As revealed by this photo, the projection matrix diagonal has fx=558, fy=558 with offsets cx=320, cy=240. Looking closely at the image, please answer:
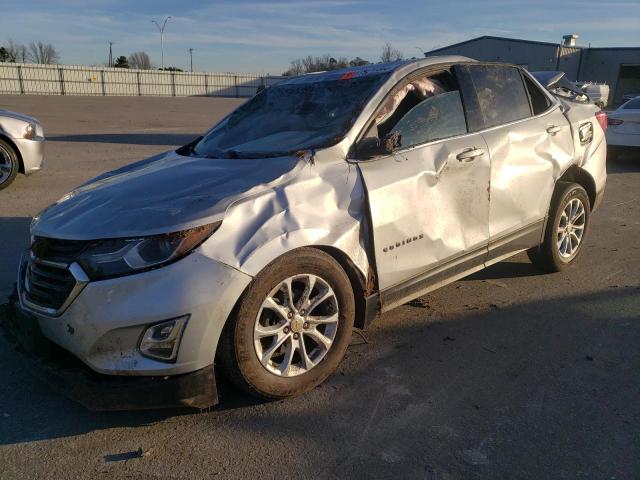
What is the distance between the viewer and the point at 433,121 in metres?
3.86

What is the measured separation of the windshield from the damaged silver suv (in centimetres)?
2

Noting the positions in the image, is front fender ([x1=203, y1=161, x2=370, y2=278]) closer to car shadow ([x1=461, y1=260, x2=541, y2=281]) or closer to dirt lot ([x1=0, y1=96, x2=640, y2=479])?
dirt lot ([x1=0, y1=96, x2=640, y2=479])

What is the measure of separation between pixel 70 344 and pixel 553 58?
5939 cm

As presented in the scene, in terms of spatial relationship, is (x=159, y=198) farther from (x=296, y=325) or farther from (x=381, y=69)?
(x=381, y=69)

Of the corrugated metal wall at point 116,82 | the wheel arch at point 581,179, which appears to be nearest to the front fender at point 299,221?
the wheel arch at point 581,179

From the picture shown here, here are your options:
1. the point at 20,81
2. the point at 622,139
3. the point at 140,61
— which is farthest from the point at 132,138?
the point at 140,61

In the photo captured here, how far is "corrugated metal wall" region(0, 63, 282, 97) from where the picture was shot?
54031 millimetres

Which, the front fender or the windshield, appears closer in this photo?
the front fender

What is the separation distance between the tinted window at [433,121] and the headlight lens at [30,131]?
7039mm

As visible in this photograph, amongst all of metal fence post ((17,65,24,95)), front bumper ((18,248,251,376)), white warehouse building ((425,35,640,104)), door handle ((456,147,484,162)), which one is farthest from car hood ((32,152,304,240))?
metal fence post ((17,65,24,95))

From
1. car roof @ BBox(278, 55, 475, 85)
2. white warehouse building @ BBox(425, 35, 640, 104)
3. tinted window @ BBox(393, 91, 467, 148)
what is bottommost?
tinted window @ BBox(393, 91, 467, 148)

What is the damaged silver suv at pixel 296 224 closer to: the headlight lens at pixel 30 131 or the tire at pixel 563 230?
the tire at pixel 563 230

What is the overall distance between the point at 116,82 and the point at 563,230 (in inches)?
2456

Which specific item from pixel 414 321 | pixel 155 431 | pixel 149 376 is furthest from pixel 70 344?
pixel 414 321
